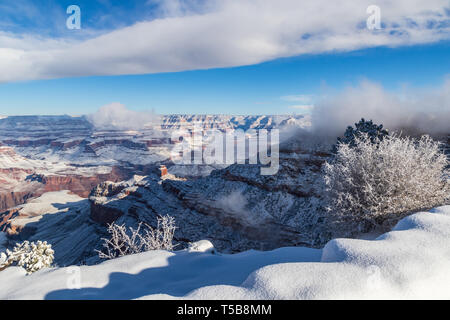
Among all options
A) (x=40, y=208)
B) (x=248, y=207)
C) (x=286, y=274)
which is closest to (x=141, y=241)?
(x=286, y=274)

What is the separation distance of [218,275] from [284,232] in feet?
48.8

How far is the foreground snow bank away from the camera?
10.9ft

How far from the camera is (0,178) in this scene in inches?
4606

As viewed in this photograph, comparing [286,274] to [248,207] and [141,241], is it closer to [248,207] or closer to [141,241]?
[141,241]

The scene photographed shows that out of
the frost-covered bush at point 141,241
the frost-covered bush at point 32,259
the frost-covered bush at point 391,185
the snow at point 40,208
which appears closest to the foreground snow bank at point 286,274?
the frost-covered bush at point 32,259

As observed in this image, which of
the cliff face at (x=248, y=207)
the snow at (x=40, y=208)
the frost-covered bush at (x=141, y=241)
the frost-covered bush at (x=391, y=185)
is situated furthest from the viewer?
the snow at (x=40, y=208)

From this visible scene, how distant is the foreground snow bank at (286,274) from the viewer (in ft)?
10.9

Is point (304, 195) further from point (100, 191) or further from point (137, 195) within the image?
point (100, 191)

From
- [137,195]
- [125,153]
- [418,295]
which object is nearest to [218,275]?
[418,295]

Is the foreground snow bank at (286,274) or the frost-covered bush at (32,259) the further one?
the frost-covered bush at (32,259)

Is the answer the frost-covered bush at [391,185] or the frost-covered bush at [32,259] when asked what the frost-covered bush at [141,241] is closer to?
the frost-covered bush at [32,259]

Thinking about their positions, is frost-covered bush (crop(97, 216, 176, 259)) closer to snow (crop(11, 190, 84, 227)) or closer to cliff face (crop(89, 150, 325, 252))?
cliff face (crop(89, 150, 325, 252))

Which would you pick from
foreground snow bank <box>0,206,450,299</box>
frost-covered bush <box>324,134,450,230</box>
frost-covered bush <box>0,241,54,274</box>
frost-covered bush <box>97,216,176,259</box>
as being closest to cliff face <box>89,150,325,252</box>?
frost-covered bush <box>324,134,450,230</box>

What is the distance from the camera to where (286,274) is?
11.8ft
